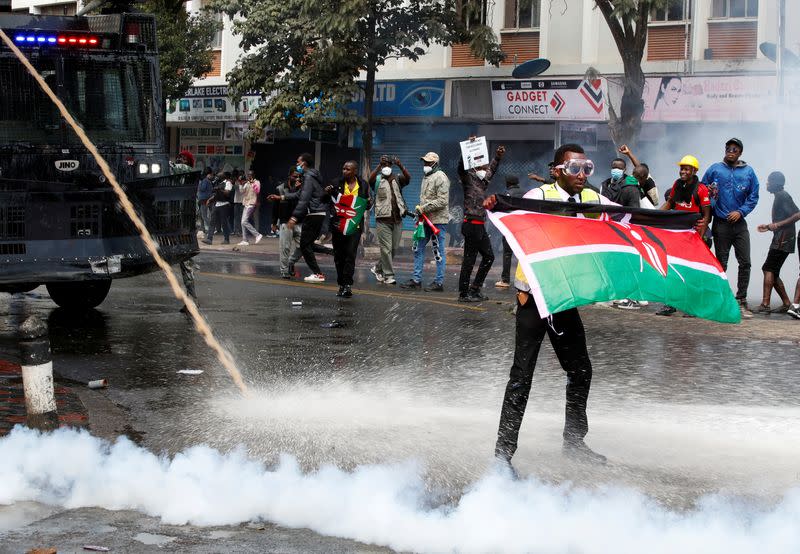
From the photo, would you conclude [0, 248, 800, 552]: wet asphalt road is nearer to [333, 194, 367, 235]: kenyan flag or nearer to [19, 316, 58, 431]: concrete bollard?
[19, 316, 58, 431]: concrete bollard

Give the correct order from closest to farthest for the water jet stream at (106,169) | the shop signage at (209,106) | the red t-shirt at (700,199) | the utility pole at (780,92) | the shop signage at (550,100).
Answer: the water jet stream at (106,169) < the red t-shirt at (700,199) < the utility pole at (780,92) < the shop signage at (550,100) < the shop signage at (209,106)

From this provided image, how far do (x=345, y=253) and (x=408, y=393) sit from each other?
6.54 metres

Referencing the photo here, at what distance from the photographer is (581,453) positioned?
6.57 meters

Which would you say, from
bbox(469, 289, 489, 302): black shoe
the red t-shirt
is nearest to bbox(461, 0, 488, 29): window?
bbox(469, 289, 489, 302): black shoe

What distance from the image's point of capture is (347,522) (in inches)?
210

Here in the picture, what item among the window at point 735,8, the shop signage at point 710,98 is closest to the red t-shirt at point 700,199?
the shop signage at point 710,98

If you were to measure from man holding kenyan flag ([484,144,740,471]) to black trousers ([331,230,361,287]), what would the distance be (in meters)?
8.37

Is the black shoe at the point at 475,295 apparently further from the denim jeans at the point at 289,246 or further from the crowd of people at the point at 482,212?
the denim jeans at the point at 289,246

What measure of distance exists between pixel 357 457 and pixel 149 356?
4.18 meters

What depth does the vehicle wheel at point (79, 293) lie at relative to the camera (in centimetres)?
1320

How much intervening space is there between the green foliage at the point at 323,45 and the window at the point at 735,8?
4639 millimetres

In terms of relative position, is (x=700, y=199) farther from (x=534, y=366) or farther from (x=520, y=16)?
(x=520, y=16)

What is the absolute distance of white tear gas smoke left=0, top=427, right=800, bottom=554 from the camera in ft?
16.4

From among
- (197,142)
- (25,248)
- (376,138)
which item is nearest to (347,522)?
(25,248)
